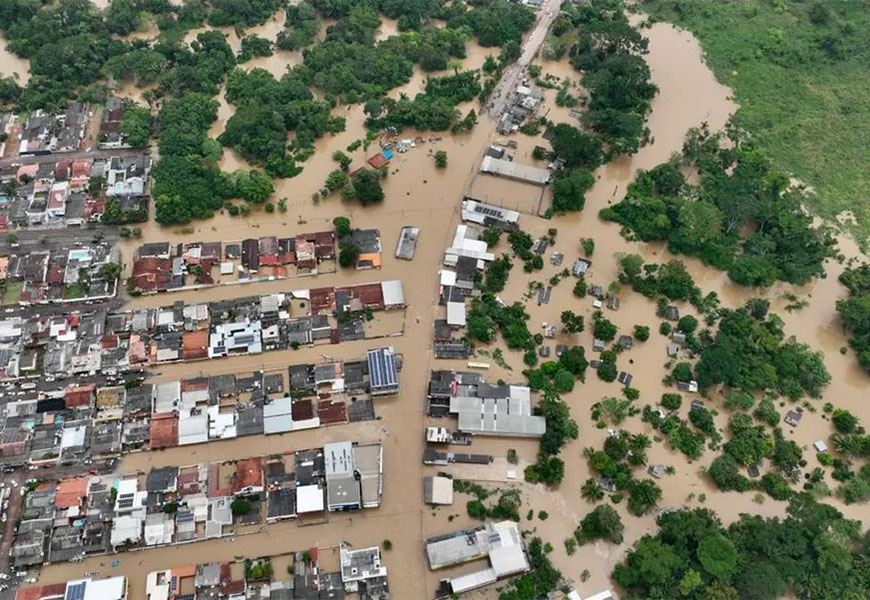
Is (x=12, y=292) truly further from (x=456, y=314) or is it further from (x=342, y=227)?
(x=456, y=314)

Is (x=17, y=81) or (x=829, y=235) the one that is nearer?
(x=829, y=235)

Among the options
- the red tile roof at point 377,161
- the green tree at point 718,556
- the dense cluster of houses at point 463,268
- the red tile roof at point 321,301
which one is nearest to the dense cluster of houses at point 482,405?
the dense cluster of houses at point 463,268

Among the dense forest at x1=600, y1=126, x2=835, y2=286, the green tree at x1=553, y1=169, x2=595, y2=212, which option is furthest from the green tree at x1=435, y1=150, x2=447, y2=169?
the dense forest at x1=600, y1=126, x2=835, y2=286

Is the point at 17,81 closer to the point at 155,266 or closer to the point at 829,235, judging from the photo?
the point at 155,266

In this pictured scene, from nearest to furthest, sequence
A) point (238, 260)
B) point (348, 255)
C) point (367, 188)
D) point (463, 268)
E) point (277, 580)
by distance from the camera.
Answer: point (277, 580)
point (348, 255)
point (463, 268)
point (238, 260)
point (367, 188)

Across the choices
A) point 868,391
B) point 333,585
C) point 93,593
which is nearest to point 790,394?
point 868,391

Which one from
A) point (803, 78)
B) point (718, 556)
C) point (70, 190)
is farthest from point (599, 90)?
point (70, 190)
